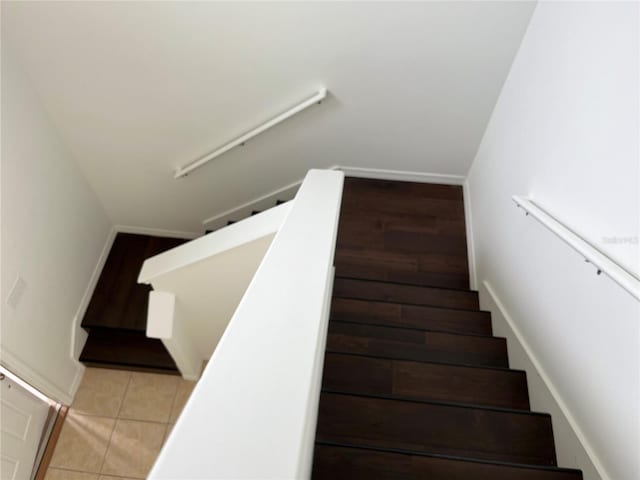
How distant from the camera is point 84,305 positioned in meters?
3.77

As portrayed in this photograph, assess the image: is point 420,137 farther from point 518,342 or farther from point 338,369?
point 338,369

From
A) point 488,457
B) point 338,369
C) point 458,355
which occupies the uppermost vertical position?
point 458,355

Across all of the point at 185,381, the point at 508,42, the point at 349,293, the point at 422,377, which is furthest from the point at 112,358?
the point at 508,42

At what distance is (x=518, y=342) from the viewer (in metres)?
2.43

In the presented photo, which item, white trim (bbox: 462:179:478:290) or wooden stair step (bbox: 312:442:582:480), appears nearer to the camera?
wooden stair step (bbox: 312:442:582:480)

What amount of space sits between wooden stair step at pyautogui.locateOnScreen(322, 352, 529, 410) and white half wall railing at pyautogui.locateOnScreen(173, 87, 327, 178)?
1.74 m

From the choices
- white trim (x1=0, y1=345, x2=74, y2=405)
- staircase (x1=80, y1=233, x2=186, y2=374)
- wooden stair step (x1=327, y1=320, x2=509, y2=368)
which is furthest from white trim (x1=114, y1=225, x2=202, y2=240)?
wooden stair step (x1=327, y1=320, x2=509, y2=368)

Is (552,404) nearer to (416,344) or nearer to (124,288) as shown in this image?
(416,344)

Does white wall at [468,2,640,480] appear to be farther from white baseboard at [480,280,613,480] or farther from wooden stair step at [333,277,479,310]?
wooden stair step at [333,277,479,310]

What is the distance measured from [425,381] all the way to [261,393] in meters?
1.54

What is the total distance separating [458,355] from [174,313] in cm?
176

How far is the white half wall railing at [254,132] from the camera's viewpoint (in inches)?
121

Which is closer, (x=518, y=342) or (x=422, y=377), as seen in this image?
(x=422, y=377)

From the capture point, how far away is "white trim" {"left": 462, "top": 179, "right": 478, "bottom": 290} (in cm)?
333
